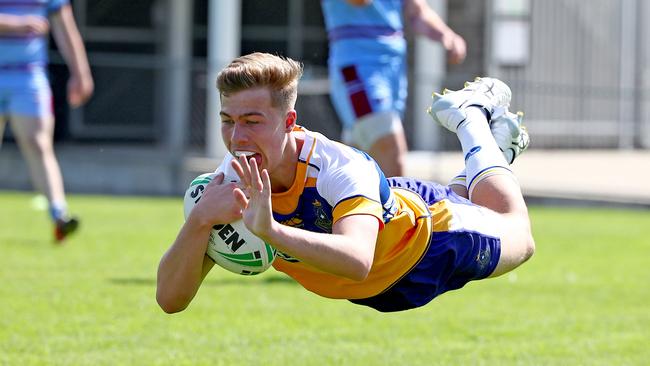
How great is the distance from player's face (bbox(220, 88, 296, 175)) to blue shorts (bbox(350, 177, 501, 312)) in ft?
3.09

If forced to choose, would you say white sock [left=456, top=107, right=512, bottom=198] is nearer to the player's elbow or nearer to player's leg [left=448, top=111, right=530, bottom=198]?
player's leg [left=448, top=111, right=530, bottom=198]

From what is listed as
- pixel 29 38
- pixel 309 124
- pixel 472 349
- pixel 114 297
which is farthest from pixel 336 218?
pixel 309 124

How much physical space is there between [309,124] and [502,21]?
509 cm

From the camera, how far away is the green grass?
5781 millimetres

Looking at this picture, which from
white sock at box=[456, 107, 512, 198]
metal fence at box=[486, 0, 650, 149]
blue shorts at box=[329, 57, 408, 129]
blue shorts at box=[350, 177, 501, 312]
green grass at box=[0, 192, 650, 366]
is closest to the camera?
blue shorts at box=[350, 177, 501, 312]

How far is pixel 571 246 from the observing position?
10.8 m

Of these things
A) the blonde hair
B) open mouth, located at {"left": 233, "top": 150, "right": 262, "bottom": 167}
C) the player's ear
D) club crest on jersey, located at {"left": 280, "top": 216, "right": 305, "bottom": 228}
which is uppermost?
the blonde hair

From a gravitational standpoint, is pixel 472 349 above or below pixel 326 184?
below

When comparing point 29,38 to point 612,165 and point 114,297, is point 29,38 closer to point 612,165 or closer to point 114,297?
point 114,297

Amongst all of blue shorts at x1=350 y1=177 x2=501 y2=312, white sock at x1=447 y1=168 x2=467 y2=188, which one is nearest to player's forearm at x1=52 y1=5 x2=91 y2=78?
white sock at x1=447 y1=168 x2=467 y2=188

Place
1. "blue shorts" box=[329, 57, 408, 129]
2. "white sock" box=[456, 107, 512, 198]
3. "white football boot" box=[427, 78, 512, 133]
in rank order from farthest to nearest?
"blue shorts" box=[329, 57, 408, 129], "white football boot" box=[427, 78, 512, 133], "white sock" box=[456, 107, 512, 198]

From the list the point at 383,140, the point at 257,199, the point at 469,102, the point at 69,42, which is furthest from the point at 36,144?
the point at 257,199

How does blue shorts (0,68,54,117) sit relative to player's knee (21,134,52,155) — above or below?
above

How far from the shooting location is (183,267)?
15.2ft
